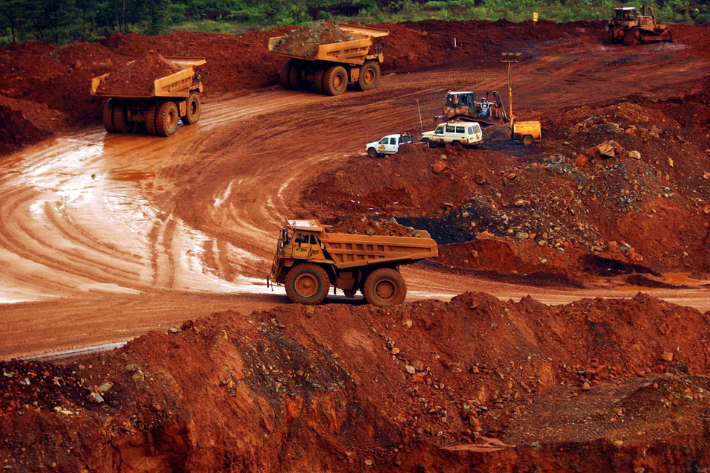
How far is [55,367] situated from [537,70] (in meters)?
Answer: 33.9

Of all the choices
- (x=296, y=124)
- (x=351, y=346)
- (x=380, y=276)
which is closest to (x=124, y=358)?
(x=351, y=346)

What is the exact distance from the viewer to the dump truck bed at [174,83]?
3117cm

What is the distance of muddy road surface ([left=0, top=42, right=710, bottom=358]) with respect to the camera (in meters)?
19.4

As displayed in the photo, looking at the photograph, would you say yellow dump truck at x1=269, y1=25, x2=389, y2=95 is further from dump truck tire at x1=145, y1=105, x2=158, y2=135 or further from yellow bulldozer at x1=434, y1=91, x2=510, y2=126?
dump truck tire at x1=145, y1=105, x2=158, y2=135

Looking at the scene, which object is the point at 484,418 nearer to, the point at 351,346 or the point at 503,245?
the point at 351,346

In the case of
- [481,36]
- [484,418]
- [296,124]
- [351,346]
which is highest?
[481,36]

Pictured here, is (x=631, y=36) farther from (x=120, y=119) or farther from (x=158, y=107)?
(x=120, y=119)

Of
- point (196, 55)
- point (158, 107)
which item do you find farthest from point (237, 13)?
point (158, 107)

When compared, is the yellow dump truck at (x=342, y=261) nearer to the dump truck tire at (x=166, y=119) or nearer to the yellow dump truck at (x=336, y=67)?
the dump truck tire at (x=166, y=119)

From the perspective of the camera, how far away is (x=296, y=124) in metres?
35.0

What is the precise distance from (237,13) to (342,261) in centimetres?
4124

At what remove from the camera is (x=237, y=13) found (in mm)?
55844

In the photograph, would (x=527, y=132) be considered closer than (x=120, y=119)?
Yes

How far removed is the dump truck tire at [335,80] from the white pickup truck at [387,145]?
25.8 feet
